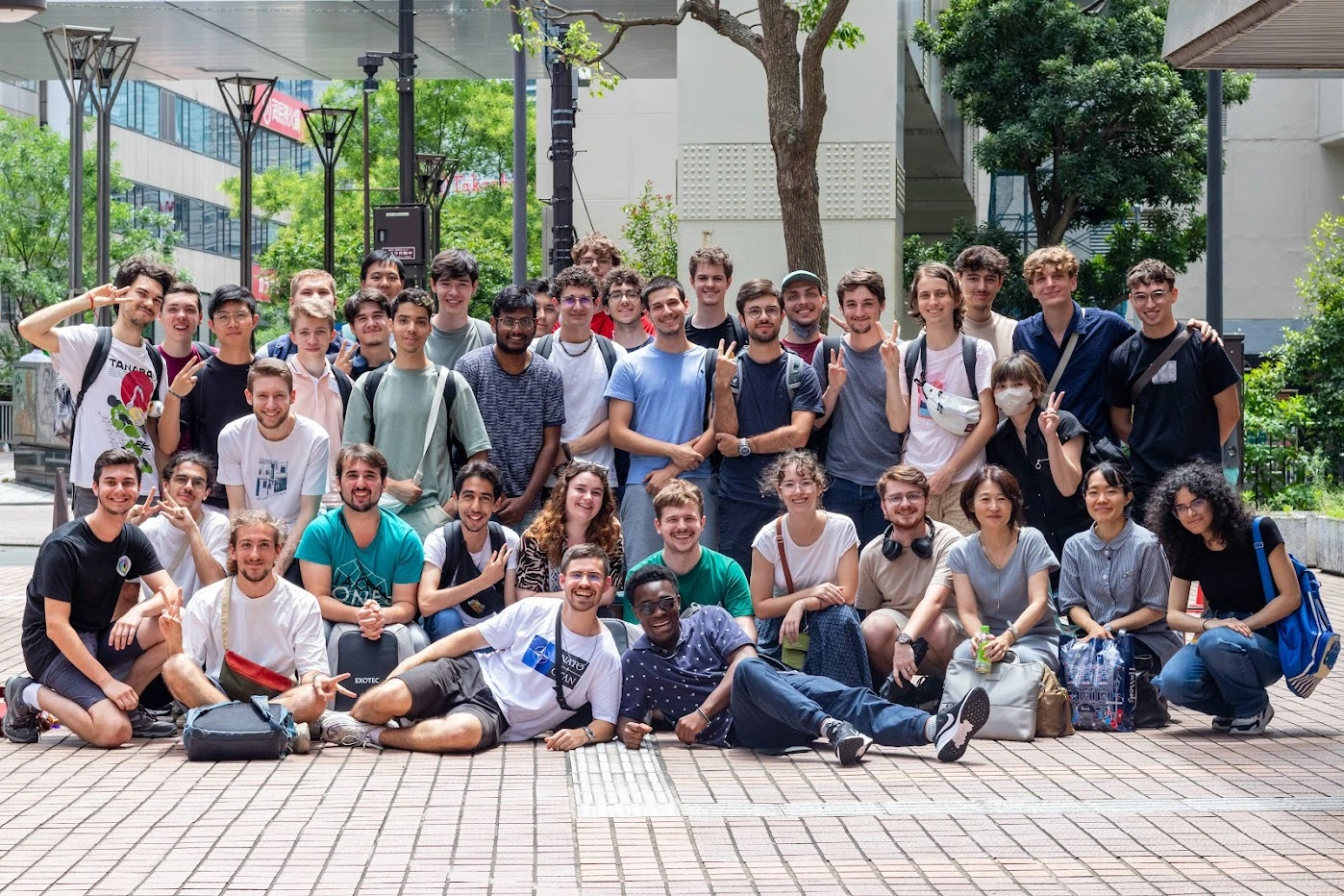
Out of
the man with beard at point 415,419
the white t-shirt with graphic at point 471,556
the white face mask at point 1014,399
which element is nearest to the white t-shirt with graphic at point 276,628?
the white t-shirt with graphic at point 471,556

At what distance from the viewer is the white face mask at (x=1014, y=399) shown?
8672mm

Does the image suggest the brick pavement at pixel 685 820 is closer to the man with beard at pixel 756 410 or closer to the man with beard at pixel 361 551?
the man with beard at pixel 361 551

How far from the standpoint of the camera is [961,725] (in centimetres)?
725

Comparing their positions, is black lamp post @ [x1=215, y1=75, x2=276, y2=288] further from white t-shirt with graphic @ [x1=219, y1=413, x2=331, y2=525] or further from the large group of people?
white t-shirt with graphic @ [x1=219, y1=413, x2=331, y2=525]

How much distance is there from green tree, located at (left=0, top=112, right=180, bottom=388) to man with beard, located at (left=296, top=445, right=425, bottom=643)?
127ft

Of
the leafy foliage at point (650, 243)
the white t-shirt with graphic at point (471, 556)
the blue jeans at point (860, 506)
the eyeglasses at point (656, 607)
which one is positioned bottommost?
the eyeglasses at point (656, 607)

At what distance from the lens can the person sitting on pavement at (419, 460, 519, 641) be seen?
8.30 m

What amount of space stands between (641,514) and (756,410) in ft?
2.75

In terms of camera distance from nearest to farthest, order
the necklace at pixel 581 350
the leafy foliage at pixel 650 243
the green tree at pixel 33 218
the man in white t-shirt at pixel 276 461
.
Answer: the man in white t-shirt at pixel 276 461, the necklace at pixel 581 350, the leafy foliage at pixel 650 243, the green tree at pixel 33 218

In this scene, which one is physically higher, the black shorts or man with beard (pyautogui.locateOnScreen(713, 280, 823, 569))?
man with beard (pyautogui.locateOnScreen(713, 280, 823, 569))

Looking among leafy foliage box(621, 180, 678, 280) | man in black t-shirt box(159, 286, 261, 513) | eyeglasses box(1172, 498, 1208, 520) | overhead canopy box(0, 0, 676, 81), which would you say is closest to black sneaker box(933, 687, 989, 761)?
eyeglasses box(1172, 498, 1208, 520)

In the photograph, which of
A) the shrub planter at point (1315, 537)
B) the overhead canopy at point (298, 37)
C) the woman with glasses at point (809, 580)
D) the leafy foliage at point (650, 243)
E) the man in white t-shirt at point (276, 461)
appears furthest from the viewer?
the leafy foliage at point (650, 243)

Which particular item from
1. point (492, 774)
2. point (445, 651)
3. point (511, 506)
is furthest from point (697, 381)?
point (492, 774)

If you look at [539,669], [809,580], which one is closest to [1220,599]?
[809,580]
